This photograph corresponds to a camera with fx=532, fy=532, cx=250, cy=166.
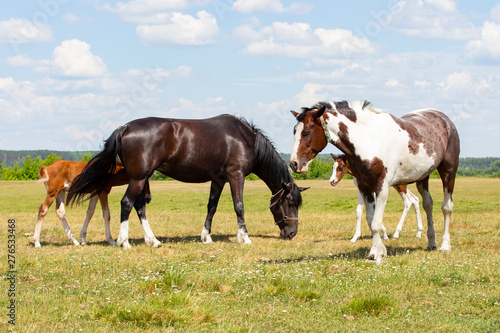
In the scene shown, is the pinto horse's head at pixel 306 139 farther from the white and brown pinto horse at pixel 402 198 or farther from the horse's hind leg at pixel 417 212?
the horse's hind leg at pixel 417 212

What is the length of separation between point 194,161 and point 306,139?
155 inches

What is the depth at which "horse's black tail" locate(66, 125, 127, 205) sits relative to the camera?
38.4 feet

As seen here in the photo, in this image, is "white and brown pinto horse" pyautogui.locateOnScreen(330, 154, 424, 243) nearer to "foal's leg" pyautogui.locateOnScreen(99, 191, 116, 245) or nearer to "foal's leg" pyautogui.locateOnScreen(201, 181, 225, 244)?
"foal's leg" pyautogui.locateOnScreen(201, 181, 225, 244)

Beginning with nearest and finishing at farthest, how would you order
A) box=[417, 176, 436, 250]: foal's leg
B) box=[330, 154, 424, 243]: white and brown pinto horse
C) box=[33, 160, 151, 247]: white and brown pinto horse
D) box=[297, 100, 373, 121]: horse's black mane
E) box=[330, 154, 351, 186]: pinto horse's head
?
box=[297, 100, 373, 121]: horse's black mane, box=[417, 176, 436, 250]: foal's leg, box=[33, 160, 151, 247]: white and brown pinto horse, box=[330, 154, 424, 243]: white and brown pinto horse, box=[330, 154, 351, 186]: pinto horse's head

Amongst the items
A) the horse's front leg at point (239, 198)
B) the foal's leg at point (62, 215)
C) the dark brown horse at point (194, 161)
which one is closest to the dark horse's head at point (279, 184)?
the dark brown horse at point (194, 161)

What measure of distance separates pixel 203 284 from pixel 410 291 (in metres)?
2.86

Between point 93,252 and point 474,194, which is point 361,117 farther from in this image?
point 474,194

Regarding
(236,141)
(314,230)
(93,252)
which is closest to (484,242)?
(314,230)

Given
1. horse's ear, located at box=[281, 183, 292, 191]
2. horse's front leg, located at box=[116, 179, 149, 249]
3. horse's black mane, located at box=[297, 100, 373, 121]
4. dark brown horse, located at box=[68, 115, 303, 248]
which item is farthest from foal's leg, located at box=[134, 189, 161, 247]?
horse's black mane, located at box=[297, 100, 373, 121]

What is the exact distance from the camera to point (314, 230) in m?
14.9

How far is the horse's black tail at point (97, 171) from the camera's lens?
38.4 ft

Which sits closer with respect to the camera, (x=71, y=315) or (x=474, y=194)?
(x=71, y=315)

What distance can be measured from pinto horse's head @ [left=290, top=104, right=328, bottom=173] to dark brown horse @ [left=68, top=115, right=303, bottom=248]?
3.77 meters

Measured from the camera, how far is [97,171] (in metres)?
12.1
